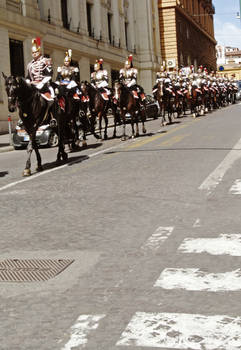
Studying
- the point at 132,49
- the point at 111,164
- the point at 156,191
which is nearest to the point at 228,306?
the point at 156,191

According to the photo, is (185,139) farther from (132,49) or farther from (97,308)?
(132,49)

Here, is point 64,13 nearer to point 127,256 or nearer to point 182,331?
point 127,256

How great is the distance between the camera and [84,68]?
43.7 m

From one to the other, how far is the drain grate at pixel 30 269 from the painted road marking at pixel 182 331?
4.15ft

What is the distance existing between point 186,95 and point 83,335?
3269cm

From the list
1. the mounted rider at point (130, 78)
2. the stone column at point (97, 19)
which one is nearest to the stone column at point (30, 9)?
the stone column at point (97, 19)

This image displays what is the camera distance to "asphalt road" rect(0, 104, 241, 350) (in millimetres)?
3768

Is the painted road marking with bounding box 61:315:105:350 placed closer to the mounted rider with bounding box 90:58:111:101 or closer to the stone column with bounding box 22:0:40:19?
the mounted rider with bounding box 90:58:111:101

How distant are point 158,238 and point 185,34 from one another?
7517 cm

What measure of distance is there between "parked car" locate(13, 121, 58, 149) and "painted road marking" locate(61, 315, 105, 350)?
16.2 metres

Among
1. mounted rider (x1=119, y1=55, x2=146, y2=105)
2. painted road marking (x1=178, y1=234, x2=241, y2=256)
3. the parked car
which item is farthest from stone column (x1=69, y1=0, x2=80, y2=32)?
painted road marking (x1=178, y1=234, x2=241, y2=256)

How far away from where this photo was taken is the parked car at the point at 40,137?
20.3 meters

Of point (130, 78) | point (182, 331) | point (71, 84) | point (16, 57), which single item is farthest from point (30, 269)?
point (16, 57)

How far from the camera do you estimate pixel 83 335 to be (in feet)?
12.2
